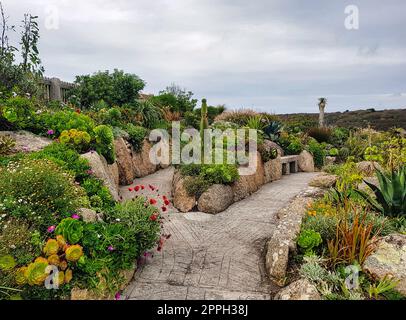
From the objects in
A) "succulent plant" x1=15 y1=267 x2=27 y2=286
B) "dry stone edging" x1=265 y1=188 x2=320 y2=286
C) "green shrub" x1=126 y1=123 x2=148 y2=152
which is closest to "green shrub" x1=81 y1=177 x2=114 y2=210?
"succulent plant" x1=15 y1=267 x2=27 y2=286

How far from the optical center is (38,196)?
481 centimetres

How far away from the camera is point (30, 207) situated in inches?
182

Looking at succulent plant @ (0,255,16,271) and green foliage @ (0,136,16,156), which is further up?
green foliage @ (0,136,16,156)

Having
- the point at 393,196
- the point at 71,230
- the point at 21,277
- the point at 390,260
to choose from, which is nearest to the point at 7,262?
the point at 21,277

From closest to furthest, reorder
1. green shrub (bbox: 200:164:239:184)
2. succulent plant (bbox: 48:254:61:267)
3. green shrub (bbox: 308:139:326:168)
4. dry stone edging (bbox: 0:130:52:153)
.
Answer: succulent plant (bbox: 48:254:61:267)
dry stone edging (bbox: 0:130:52:153)
green shrub (bbox: 200:164:239:184)
green shrub (bbox: 308:139:326:168)

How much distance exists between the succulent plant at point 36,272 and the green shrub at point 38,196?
2.78 ft

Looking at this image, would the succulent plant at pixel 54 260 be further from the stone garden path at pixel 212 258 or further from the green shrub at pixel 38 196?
the stone garden path at pixel 212 258

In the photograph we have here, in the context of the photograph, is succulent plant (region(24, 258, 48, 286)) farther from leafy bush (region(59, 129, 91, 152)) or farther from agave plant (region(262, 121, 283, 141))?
agave plant (region(262, 121, 283, 141))

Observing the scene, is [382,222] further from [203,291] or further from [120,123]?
[120,123]

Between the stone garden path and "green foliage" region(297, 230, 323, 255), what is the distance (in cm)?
66

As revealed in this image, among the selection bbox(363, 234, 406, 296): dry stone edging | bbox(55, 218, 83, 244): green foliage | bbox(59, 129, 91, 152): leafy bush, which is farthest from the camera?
bbox(59, 129, 91, 152): leafy bush

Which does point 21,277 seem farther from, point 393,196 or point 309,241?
point 393,196

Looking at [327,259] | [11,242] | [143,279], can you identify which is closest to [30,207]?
[11,242]

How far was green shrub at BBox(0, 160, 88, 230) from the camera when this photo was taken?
4535 mm
